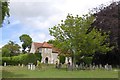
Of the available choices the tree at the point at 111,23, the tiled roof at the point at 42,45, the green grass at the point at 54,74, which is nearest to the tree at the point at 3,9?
the green grass at the point at 54,74

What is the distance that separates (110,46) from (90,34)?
19.3ft

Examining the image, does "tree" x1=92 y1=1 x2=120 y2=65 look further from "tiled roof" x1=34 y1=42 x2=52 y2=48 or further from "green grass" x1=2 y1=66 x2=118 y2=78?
"tiled roof" x1=34 y1=42 x2=52 y2=48

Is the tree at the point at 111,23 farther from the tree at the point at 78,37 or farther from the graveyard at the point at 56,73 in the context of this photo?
the graveyard at the point at 56,73

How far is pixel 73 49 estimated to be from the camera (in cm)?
4759

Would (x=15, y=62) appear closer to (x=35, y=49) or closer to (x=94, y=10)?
(x=94, y=10)

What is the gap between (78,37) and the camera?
46.9 metres

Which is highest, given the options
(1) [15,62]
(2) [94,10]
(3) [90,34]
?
(2) [94,10]

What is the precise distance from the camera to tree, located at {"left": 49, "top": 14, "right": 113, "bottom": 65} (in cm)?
4691

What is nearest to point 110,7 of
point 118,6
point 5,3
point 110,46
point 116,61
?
point 118,6

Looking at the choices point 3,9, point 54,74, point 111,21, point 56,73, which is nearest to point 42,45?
point 111,21

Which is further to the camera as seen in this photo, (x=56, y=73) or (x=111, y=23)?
(x=111, y=23)

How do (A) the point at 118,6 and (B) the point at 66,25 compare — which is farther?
(A) the point at 118,6

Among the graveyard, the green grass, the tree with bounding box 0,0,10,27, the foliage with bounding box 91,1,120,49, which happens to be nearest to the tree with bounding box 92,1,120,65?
the foliage with bounding box 91,1,120,49

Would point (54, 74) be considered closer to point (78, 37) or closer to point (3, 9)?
point (3, 9)
